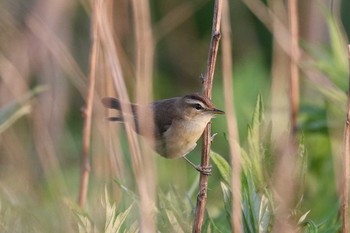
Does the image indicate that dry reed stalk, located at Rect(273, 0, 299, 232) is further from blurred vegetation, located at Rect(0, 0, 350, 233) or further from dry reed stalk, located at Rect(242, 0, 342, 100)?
dry reed stalk, located at Rect(242, 0, 342, 100)

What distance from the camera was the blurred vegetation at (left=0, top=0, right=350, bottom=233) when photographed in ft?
6.73

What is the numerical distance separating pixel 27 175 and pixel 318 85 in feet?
3.50

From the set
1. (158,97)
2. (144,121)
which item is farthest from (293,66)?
(158,97)

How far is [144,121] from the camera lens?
8.05 ft

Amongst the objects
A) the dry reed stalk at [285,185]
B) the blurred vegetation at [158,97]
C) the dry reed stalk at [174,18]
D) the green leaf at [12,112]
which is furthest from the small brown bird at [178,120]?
the dry reed stalk at [174,18]

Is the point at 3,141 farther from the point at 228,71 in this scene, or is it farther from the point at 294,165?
the point at 294,165

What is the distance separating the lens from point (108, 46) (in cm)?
249

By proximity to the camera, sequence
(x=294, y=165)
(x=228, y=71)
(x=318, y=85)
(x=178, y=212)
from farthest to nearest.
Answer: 1. (x=318, y=85)
2. (x=228, y=71)
3. (x=178, y=212)
4. (x=294, y=165)

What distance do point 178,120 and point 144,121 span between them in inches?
7.5

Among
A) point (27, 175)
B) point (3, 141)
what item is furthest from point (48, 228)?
point (3, 141)

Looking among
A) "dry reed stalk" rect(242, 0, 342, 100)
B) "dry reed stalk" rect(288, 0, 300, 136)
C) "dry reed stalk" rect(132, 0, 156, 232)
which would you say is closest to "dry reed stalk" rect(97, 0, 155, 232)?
"dry reed stalk" rect(132, 0, 156, 232)

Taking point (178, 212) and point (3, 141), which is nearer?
point (178, 212)

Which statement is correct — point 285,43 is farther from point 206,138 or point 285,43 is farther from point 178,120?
point 206,138

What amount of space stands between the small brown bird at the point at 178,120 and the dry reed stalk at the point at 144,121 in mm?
33
